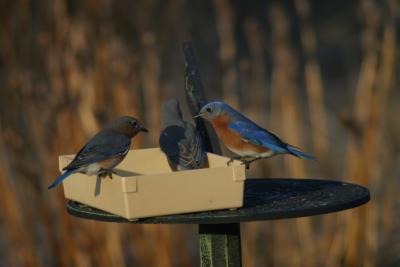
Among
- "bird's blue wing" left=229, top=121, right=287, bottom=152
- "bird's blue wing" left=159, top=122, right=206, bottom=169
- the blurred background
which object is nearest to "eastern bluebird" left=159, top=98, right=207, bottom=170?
"bird's blue wing" left=159, top=122, right=206, bottom=169

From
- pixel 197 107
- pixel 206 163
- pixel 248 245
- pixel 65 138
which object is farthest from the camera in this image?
pixel 248 245

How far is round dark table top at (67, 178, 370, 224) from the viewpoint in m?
3.76

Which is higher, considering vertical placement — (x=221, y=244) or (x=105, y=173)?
(x=105, y=173)

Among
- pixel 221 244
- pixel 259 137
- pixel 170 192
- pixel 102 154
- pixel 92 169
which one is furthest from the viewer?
pixel 259 137

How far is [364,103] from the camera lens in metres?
6.24

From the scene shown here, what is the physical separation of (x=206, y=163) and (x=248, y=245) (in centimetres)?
213

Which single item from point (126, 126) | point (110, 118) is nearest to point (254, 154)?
point (126, 126)

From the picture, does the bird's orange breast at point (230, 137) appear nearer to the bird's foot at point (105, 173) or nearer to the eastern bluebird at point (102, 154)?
the eastern bluebird at point (102, 154)

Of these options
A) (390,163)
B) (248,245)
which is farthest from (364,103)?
(248,245)

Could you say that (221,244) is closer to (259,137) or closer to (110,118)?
(259,137)

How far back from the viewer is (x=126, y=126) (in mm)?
4766

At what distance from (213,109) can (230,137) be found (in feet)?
0.61

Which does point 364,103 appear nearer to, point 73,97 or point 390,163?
point 390,163

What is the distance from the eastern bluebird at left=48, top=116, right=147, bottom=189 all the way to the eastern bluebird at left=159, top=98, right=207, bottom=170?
0.66 ft
